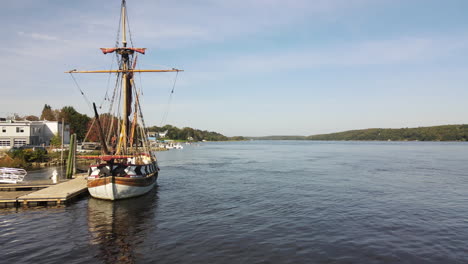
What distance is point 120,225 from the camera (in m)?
21.8

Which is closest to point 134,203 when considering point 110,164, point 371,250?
point 110,164

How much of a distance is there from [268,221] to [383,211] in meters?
10.7

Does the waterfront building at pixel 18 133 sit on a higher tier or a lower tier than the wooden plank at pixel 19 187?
higher

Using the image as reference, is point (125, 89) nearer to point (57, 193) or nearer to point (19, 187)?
point (57, 193)

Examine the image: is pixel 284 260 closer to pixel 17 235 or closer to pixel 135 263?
pixel 135 263

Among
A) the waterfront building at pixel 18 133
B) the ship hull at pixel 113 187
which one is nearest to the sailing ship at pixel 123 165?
the ship hull at pixel 113 187

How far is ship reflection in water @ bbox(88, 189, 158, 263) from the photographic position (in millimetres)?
16781

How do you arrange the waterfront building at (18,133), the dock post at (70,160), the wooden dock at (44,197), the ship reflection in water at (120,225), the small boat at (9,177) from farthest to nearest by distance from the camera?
the waterfront building at (18,133)
the dock post at (70,160)
the small boat at (9,177)
the wooden dock at (44,197)
the ship reflection in water at (120,225)

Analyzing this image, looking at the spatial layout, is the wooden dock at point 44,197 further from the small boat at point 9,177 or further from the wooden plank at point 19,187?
the small boat at point 9,177

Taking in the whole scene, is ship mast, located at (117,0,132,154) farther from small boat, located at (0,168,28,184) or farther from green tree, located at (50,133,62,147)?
green tree, located at (50,133,62,147)

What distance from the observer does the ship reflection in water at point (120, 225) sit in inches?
661

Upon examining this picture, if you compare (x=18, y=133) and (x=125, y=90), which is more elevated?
(x=125, y=90)

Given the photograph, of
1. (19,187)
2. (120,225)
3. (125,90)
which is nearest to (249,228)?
(120,225)

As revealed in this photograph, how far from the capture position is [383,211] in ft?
85.5
